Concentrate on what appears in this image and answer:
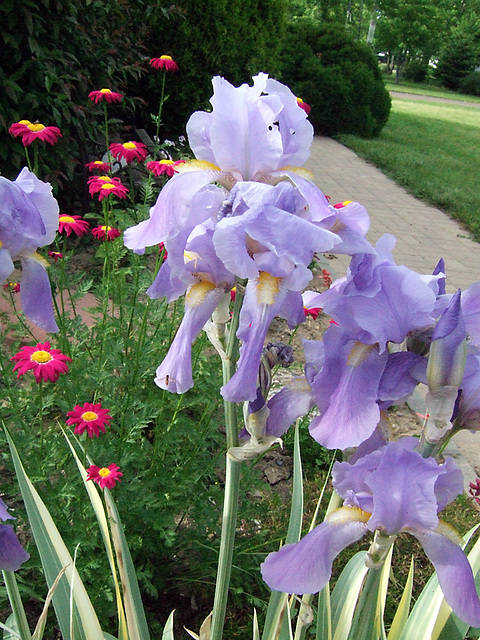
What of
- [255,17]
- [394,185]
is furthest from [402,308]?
[394,185]

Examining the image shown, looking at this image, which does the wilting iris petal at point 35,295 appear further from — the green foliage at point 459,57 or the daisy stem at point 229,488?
the green foliage at point 459,57

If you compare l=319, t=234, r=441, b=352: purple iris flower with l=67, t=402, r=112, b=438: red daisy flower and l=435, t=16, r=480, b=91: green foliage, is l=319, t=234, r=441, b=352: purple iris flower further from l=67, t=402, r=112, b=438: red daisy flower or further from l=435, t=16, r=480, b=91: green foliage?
l=435, t=16, r=480, b=91: green foliage

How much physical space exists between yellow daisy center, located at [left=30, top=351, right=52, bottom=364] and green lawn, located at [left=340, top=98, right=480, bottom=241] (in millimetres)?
6808

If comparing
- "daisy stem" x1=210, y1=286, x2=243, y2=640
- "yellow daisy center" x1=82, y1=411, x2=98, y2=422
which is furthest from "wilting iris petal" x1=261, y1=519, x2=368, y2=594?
"yellow daisy center" x1=82, y1=411, x2=98, y2=422

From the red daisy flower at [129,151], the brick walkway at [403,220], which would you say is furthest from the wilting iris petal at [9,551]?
the brick walkway at [403,220]

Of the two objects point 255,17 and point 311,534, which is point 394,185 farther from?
point 311,534

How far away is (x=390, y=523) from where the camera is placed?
0.78m

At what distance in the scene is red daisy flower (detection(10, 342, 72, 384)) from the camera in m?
1.58

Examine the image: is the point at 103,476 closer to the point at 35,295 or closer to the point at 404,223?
the point at 35,295

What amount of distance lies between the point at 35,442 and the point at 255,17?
21.6 feet

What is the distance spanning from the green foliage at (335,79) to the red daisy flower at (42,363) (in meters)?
11.5

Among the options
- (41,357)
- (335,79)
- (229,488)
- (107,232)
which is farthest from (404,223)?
(229,488)

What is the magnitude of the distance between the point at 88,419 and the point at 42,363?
0.24 m

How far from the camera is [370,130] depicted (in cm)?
1301
